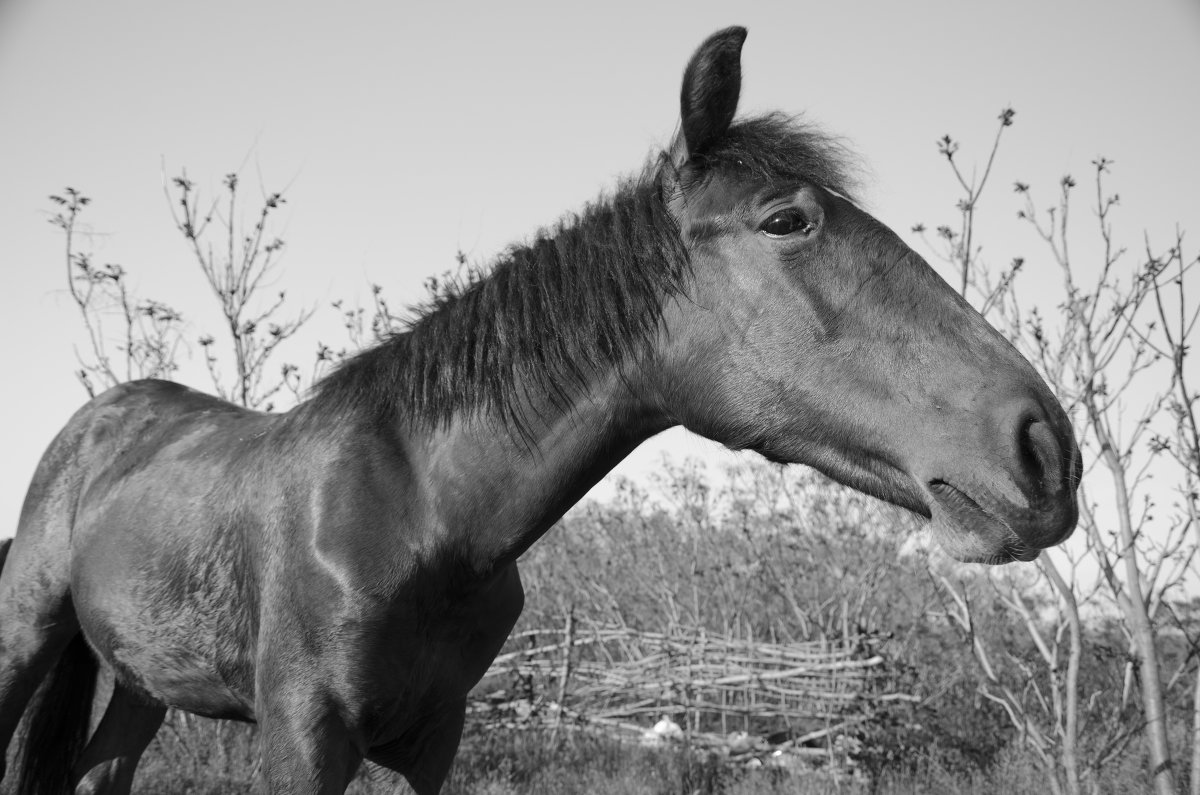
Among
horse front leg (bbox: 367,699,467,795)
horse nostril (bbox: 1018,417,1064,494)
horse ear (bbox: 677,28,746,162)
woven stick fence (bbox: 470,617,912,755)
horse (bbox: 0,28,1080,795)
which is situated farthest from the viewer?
woven stick fence (bbox: 470,617,912,755)

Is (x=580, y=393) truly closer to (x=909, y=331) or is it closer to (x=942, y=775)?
(x=909, y=331)

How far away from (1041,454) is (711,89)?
4.35ft

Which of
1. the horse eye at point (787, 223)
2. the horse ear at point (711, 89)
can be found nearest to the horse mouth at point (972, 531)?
the horse eye at point (787, 223)

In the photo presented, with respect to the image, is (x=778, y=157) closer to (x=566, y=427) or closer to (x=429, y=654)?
(x=566, y=427)

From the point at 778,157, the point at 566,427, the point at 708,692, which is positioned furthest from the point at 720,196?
the point at 708,692

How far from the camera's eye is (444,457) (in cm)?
272

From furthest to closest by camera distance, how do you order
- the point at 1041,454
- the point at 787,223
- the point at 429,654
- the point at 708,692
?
the point at 708,692, the point at 429,654, the point at 787,223, the point at 1041,454

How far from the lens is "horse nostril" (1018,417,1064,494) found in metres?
1.99

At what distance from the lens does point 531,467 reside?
2621mm

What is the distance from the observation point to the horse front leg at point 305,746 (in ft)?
8.25

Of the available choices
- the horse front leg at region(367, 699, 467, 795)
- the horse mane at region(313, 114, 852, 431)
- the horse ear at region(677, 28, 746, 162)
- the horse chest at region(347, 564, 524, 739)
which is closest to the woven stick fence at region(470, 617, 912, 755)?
the horse front leg at region(367, 699, 467, 795)

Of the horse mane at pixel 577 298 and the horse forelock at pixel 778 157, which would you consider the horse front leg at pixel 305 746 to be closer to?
the horse mane at pixel 577 298

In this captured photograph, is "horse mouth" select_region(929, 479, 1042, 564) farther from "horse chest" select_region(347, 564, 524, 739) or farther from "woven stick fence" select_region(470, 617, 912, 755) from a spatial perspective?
"woven stick fence" select_region(470, 617, 912, 755)

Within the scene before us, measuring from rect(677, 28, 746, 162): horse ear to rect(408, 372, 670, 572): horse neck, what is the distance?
757 mm
